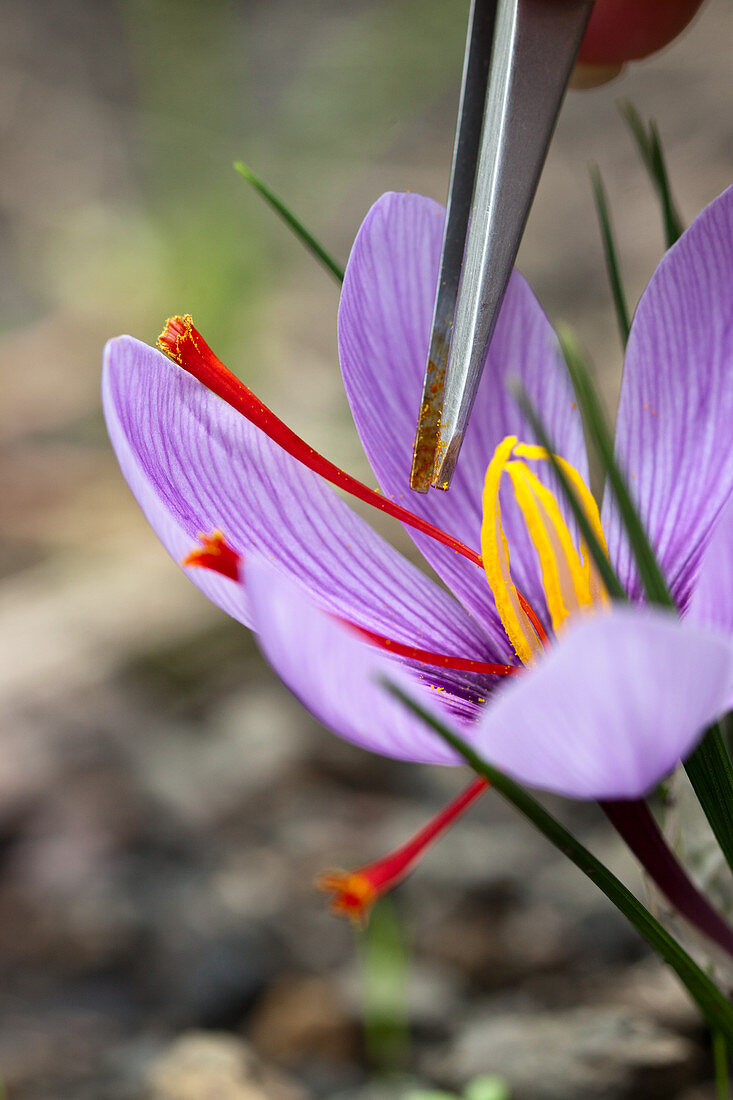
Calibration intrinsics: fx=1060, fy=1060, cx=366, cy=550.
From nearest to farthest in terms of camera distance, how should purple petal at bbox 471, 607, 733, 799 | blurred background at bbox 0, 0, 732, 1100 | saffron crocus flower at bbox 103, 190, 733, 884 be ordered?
purple petal at bbox 471, 607, 733, 799 → saffron crocus flower at bbox 103, 190, 733, 884 → blurred background at bbox 0, 0, 732, 1100

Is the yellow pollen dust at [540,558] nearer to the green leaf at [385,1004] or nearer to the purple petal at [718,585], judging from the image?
the purple petal at [718,585]

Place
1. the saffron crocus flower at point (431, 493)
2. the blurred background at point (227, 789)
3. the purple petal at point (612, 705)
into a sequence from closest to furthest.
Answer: the purple petal at point (612, 705) < the saffron crocus flower at point (431, 493) < the blurred background at point (227, 789)

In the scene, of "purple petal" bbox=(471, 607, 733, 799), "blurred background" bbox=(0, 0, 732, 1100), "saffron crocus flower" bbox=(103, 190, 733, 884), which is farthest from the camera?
"blurred background" bbox=(0, 0, 732, 1100)

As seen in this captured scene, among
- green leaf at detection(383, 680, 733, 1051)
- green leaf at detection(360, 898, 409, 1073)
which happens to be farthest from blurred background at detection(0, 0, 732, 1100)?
green leaf at detection(383, 680, 733, 1051)

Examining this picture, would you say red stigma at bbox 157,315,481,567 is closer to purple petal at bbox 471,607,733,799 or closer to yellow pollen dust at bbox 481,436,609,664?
yellow pollen dust at bbox 481,436,609,664

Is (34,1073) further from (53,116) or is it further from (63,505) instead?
(53,116)

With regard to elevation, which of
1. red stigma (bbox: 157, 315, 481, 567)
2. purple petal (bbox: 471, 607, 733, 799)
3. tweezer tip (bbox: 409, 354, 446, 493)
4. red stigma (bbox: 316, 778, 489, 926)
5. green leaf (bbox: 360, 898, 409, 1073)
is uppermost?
red stigma (bbox: 157, 315, 481, 567)

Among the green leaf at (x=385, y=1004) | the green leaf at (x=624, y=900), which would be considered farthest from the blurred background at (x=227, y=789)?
the green leaf at (x=624, y=900)
